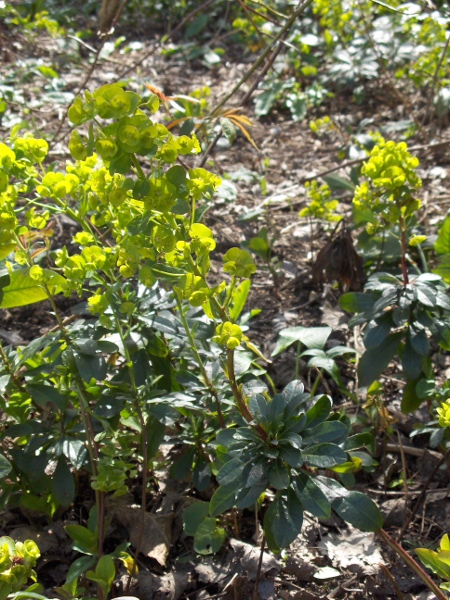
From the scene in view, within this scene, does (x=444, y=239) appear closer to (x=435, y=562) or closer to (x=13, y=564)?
(x=435, y=562)

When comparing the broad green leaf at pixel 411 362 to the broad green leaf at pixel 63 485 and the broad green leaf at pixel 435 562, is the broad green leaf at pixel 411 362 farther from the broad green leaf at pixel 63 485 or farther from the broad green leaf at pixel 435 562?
the broad green leaf at pixel 63 485

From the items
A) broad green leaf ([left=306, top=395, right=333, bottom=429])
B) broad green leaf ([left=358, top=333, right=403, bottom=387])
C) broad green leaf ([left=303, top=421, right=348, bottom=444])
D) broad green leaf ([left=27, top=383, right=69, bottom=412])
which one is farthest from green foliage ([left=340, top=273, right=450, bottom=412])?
broad green leaf ([left=27, top=383, right=69, bottom=412])

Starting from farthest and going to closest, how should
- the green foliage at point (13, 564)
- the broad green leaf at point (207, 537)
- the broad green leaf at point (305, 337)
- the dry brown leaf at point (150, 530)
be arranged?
1. the broad green leaf at point (305, 337)
2. the dry brown leaf at point (150, 530)
3. the broad green leaf at point (207, 537)
4. the green foliage at point (13, 564)

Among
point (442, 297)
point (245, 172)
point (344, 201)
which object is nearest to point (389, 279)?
point (442, 297)

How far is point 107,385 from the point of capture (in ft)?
6.35

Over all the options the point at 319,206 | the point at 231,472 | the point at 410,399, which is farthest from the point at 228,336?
the point at 319,206

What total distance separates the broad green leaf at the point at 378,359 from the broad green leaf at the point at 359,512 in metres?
0.55

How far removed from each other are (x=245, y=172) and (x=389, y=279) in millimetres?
1742

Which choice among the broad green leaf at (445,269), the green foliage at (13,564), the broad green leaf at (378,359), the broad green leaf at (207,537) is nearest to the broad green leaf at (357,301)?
the broad green leaf at (378,359)

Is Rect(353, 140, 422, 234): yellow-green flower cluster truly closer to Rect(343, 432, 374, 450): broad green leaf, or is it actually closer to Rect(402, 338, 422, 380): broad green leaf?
Rect(402, 338, 422, 380): broad green leaf

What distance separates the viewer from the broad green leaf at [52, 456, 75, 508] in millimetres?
1880

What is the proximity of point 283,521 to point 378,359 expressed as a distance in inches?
28.9

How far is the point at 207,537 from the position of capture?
6.07 feet

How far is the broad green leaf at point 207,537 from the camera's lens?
1.84 meters
